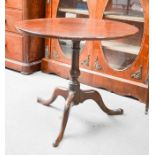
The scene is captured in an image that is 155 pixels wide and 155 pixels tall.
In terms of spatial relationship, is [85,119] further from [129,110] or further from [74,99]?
[129,110]

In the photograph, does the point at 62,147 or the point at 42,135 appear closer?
the point at 62,147

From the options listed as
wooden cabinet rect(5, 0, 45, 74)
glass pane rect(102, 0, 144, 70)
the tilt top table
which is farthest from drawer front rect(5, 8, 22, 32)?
the tilt top table

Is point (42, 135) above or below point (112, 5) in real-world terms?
below

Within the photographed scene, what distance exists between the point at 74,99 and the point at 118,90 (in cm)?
68

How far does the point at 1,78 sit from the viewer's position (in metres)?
0.44

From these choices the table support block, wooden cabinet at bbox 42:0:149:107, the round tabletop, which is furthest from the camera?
wooden cabinet at bbox 42:0:149:107

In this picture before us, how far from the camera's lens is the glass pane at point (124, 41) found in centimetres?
221

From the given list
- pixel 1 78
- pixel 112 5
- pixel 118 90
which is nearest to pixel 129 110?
pixel 118 90

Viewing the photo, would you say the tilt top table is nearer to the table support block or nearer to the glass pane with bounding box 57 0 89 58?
the table support block

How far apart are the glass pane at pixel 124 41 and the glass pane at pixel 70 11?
27 cm

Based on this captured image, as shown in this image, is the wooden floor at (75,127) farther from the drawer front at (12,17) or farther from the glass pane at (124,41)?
the drawer front at (12,17)

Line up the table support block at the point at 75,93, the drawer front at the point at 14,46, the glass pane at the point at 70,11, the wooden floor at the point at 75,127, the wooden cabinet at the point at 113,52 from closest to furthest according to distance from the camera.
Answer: the wooden floor at the point at 75,127
the table support block at the point at 75,93
the wooden cabinet at the point at 113,52
the glass pane at the point at 70,11
the drawer front at the point at 14,46

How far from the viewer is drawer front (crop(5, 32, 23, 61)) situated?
2695mm

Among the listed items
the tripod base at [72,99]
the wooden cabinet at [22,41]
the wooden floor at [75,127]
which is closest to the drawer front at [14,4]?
the wooden cabinet at [22,41]
